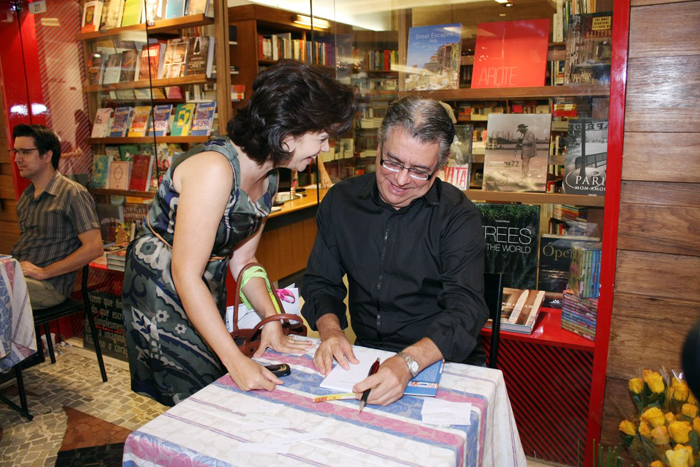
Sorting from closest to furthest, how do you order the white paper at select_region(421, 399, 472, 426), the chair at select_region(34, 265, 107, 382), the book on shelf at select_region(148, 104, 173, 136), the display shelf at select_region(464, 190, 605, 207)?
the white paper at select_region(421, 399, 472, 426), the display shelf at select_region(464, 190, 605, 207), the chair at select_region(34, 265, 107, 382), the book on shelf at select_region(148, 104, 173, 136)

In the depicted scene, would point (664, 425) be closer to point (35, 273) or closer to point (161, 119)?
point (35, 273)

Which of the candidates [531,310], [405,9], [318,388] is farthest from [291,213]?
[318,388]

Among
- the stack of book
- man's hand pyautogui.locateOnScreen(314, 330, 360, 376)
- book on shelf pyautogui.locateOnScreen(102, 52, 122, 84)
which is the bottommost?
the stack of book

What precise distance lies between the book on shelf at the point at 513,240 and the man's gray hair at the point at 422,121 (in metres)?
0.97

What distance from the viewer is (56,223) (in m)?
3.27

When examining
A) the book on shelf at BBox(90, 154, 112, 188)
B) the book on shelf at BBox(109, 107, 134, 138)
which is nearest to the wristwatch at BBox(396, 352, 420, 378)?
the book on shelf at BBox(109, 107, 134, 138)

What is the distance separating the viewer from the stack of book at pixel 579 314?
228 cm

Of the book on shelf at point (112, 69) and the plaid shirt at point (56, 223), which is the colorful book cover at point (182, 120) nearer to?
the book on shelf at point (112, 69)

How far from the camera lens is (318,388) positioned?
50.1 inches

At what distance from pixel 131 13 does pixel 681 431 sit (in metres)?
4.02

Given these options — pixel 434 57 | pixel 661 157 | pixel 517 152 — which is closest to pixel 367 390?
pixel 661 157

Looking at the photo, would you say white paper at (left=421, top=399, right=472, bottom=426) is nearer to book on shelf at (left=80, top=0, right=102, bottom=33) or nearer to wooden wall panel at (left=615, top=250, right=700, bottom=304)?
wooden wall panel at (left=615, top=250, right=700, bottom=304)

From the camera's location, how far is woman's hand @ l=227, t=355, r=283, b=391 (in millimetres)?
1267

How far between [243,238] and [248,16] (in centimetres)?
430
